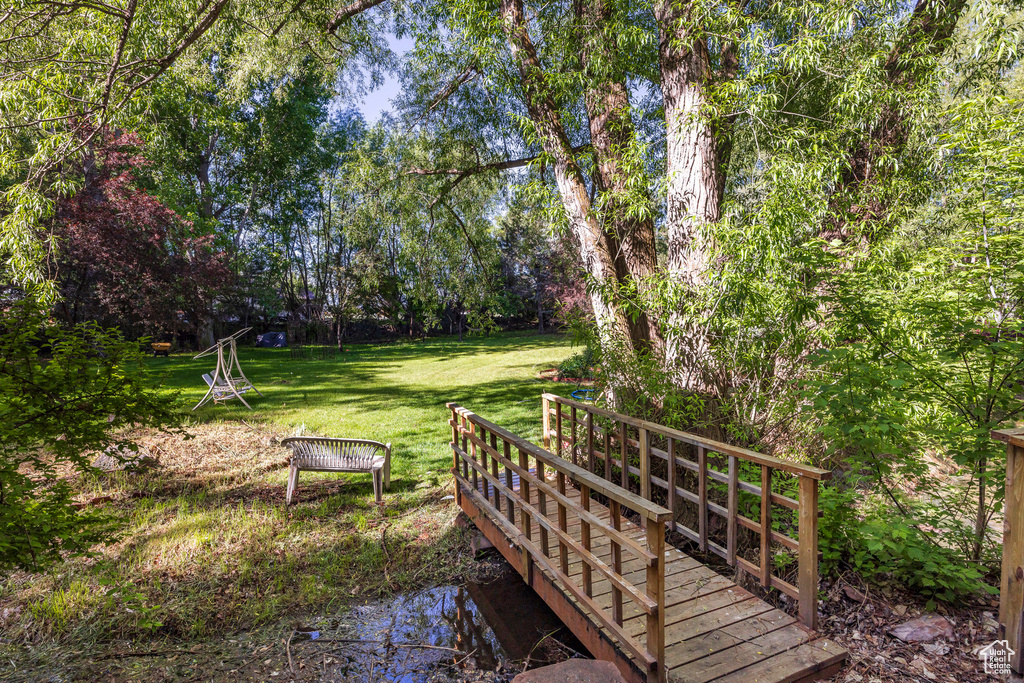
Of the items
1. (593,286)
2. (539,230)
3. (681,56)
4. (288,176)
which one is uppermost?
(288,176)

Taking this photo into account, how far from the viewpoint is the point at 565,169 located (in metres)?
5.68

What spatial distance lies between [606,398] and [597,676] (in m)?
3.08

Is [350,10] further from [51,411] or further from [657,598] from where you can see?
[657,598]

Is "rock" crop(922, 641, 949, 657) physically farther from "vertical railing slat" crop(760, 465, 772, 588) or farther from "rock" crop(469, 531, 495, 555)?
"rock" crop(469, 531, 495, 555)

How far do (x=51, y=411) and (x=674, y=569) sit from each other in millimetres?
3719

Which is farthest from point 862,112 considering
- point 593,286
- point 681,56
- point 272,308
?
point 272,308

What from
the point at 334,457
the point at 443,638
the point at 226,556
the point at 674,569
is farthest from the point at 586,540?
the point at 334,457

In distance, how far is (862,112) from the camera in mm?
4934

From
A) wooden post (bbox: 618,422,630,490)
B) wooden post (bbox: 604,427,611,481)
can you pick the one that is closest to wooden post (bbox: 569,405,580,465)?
wooden post (bbox: 604,427,611,481)

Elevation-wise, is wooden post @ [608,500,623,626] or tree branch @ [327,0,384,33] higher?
tree branch @ [327,0,384,33]

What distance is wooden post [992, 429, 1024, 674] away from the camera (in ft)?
7.68

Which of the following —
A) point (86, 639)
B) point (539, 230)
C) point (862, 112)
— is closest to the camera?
point (86, 639)

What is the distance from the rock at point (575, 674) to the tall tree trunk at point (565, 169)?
364cm

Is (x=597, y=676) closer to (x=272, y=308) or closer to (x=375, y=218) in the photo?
(x=375, y=218)
